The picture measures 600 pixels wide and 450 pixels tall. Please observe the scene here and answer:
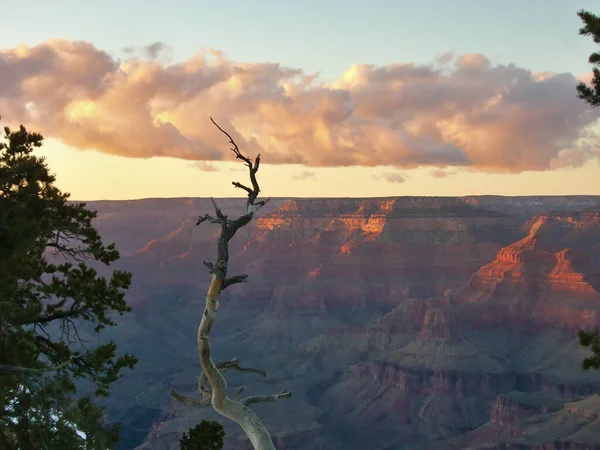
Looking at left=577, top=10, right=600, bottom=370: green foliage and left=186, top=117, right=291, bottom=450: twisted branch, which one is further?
left=577, top=10, right=600, bottom=370: green foliage

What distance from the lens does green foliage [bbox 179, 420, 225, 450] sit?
25922 mm

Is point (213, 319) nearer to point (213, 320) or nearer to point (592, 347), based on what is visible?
point (213, 320)

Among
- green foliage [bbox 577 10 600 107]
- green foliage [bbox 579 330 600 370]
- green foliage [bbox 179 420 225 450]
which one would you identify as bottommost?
green foliage [bbox 179 420 225 450]

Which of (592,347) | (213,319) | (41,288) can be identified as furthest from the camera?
(592,347)

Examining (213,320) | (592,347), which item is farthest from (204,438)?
(592,347)

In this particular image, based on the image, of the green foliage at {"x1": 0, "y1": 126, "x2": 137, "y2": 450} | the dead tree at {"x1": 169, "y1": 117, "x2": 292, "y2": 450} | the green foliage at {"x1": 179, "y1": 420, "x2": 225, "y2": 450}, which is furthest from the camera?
the green foliage at {"x1": 179, "y1": 420, "x2": 225, "y2": 450}

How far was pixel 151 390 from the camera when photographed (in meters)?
176

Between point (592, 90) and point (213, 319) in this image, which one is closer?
point (213, 319)

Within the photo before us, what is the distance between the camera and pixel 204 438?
2597 cm

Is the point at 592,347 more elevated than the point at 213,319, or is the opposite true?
the point at 213,319

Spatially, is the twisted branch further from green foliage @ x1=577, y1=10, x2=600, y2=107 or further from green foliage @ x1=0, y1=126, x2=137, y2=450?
green foliage @ x1=577, y1=10, x2=600, y2=107

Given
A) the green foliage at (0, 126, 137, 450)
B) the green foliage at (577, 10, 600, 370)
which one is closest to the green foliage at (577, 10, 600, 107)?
the green foliage at (577, 10, 600, 370)

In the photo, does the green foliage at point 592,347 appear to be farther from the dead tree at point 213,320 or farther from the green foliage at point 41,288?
the dead tree at point 213,320

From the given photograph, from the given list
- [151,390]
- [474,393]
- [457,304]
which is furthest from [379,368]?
[151,390]
